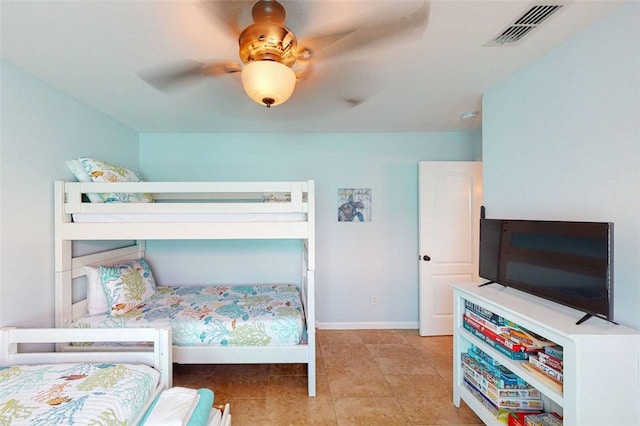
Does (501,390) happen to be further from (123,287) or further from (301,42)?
(123,287)

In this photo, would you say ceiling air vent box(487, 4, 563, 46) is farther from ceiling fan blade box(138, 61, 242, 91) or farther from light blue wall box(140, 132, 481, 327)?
light blue wall box(140, 132, 481, 327)

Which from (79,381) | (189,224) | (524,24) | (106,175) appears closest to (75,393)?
(79,381)

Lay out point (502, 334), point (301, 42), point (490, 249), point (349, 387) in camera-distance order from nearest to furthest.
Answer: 1. point (301, 42)
2. point (502, 334)
3. point (490, 249)
4. point (349, 387)

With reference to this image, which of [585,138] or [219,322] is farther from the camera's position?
[219,322]

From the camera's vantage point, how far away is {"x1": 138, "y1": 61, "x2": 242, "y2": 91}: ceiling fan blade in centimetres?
177

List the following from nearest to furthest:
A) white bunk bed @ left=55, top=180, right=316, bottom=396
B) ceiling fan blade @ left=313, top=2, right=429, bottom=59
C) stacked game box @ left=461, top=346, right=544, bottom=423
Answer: ceiling fan blade @ left=313, top=2, right=429, bottom=59
stacked game box @ left=461, top=346, right=544, bottom=423
white bunk bed @ left=55, top=180, right=316, bottom=396

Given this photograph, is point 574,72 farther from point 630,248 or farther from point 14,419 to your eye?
point 14,419

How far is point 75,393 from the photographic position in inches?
49.8

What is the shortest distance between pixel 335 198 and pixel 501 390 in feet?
7.69

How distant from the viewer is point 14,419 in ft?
3.68

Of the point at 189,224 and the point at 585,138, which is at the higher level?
the point at 585,138

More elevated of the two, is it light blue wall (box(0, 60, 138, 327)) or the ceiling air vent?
the ceiling air vent

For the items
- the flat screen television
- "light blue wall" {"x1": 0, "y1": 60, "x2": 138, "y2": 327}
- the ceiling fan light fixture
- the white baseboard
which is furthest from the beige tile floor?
the ceiling fan light fixture

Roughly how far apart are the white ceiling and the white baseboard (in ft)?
7.72
